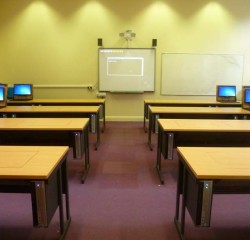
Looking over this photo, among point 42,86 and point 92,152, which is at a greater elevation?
point 42,86

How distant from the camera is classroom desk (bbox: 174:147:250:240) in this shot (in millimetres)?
1727

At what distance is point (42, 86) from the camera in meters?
7.23

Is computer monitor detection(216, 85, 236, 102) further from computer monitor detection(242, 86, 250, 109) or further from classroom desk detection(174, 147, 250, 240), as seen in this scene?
classroom desk detection(174, 147, 250, 240)

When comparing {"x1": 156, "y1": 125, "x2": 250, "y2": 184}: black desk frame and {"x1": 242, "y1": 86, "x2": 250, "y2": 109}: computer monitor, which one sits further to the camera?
{"x1": 242, "y1": 86, "x2": 250, "y2": 109}: computer monitor

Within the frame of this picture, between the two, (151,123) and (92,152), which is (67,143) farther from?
(151,123)

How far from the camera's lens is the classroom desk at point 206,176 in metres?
1.73

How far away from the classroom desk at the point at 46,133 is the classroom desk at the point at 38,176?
0.79 meters

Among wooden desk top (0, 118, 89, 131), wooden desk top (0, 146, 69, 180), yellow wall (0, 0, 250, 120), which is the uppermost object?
Answer: yellow wall (0, 0, 250, 120)

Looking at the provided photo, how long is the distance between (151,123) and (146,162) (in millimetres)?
770

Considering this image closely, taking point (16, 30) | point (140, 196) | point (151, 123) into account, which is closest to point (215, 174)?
point (140, 196)

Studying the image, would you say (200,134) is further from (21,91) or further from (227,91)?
(21,91)

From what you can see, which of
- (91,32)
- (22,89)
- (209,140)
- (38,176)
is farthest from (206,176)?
(91,32)

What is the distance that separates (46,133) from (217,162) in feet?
7.06

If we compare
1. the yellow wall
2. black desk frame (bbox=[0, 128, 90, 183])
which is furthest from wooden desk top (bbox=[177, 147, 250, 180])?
the yellow wall
